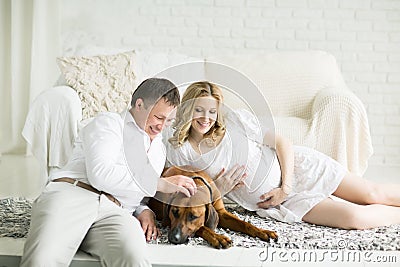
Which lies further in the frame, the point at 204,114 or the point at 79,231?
the point at 204,114

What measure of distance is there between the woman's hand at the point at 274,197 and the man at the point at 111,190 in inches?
16.5

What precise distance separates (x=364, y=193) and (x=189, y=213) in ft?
2.71

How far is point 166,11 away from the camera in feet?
16.6

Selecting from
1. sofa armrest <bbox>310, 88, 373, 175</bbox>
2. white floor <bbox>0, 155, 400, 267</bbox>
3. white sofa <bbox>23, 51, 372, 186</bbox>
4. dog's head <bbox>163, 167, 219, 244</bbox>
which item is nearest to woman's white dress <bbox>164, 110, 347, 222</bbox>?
dog's head <bbox>163, 167, 219, 244</bbox>

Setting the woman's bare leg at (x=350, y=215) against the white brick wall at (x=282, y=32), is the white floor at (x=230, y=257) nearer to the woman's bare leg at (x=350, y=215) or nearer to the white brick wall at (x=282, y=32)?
the woman's bare leg at (x=350, y=215)

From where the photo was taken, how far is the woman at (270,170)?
2.74 metres

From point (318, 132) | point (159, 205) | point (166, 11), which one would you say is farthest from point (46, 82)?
point (159, 205)

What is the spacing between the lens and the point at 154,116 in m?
2.55

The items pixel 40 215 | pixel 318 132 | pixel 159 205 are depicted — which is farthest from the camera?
pixel 318 132

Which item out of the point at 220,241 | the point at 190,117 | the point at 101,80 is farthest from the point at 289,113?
the point at 220,241

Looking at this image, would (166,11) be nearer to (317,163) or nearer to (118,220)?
(317,163)

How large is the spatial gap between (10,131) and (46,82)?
452 millimetres

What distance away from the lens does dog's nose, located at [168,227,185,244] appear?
250 centimetres

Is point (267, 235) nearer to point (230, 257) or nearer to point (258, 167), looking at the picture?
point (230, 257)
